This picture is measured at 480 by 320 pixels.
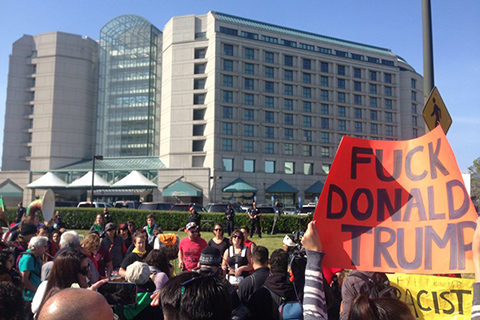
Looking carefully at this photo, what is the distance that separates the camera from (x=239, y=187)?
53.6m

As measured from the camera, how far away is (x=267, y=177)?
189 feet

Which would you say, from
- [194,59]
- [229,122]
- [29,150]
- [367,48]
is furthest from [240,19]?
[29,150]

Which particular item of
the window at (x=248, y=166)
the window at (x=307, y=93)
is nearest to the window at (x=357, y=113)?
the window at (x=307, y=93)

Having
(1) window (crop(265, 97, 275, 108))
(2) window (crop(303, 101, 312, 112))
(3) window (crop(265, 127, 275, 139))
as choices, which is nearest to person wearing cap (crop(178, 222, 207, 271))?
(3) window (crop(265, 127, 275, 139))

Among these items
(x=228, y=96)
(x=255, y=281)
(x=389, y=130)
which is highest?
(x=228, y=96)

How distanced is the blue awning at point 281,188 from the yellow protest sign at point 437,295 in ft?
171

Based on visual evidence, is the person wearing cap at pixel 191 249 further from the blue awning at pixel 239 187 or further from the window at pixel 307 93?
the window at pixel 307 93

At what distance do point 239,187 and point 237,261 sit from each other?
46.8m

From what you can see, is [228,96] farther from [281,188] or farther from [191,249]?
[191,249]

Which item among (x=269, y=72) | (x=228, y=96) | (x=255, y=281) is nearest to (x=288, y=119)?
(x=269, y=72)

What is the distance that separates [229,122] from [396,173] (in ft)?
176

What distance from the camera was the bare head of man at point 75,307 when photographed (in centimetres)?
151

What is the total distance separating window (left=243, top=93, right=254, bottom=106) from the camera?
57.9m

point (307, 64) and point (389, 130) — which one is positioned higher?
point (307, 64)
